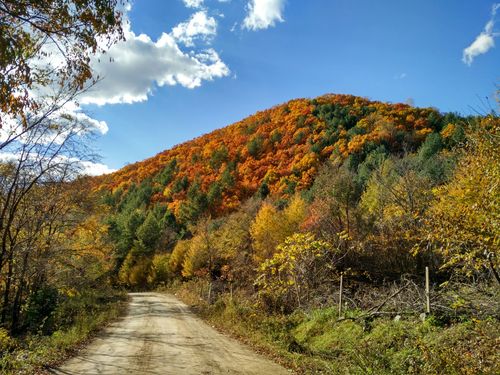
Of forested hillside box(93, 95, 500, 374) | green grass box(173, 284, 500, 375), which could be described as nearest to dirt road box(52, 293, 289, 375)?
green grass box(173, 284, 500, 375)

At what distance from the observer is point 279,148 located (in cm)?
8862

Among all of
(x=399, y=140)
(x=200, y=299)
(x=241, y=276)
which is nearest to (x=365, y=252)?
(x=241, y=276)

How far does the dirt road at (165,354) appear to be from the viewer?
33.3 feet

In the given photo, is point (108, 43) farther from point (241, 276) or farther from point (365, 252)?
point (241, 276)

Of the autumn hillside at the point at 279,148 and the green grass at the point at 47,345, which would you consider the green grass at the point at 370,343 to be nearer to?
the green grass at the point at 47,345

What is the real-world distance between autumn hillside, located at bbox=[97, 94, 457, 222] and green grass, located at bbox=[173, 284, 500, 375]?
5164cm

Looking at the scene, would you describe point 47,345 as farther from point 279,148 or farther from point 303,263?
point 279,148

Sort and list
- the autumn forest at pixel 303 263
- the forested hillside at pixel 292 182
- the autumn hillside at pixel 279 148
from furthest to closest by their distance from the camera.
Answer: the autumn hillside at pixel 279 148 → the forested hillside at pixel 292 182 → the autumn forest at pixel 303 263

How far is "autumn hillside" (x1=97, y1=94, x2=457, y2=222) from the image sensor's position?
246 feet

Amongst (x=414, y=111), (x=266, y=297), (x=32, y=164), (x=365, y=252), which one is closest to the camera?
(x=32, y=164)

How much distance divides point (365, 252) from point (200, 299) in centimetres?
1408

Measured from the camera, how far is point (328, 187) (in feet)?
101

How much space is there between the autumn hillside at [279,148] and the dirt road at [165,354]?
51.0 meters

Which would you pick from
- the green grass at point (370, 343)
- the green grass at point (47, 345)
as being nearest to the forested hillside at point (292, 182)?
the green grass at point (370, 343)
